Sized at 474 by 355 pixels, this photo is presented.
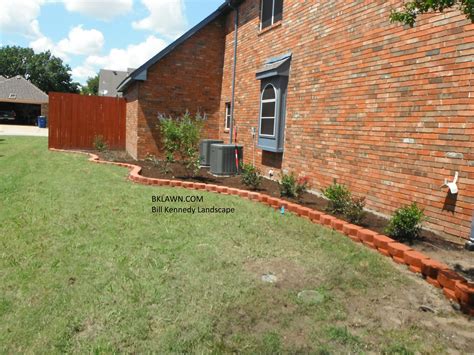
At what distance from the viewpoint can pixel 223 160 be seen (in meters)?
9.55

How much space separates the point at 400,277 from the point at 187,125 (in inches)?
249

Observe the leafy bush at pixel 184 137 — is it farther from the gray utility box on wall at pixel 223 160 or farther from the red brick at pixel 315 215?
the red brick at pixel 315 215

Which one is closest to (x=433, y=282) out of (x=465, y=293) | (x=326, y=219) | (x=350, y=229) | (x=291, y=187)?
(x=465, y=293)

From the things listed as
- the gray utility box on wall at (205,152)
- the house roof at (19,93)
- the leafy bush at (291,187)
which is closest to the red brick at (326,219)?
the leafy bush at (291,187)

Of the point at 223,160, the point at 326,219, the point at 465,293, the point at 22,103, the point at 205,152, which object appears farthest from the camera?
the point at 22,103

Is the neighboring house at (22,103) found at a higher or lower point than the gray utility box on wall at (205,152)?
higher

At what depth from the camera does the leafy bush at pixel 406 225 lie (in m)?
4.44

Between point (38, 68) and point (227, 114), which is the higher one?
point (38, 68)

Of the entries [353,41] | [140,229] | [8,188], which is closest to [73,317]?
[140,229]

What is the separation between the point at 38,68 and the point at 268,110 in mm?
76574

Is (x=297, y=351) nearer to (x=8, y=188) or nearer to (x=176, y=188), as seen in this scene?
(x=176, y=188)

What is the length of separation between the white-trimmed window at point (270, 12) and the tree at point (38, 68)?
6926cm

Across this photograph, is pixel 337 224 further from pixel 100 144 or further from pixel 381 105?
pixel 100 144

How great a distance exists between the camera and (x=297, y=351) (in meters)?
2.51
